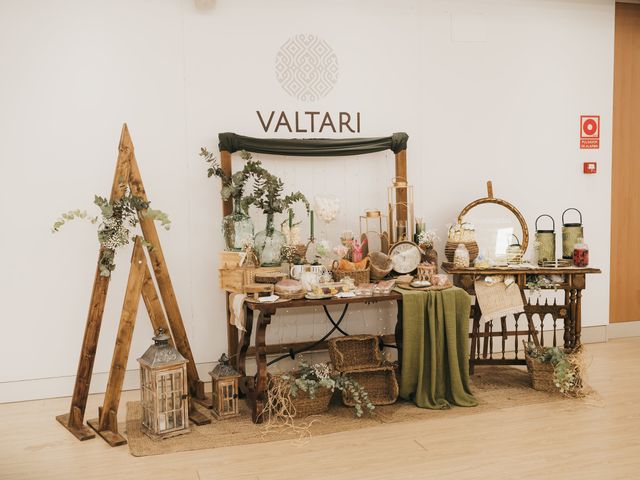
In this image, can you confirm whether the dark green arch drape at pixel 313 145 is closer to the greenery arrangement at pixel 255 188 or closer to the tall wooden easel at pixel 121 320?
the greenery arrangement at pixel 255 188

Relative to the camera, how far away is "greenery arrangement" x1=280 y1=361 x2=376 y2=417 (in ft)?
13.0

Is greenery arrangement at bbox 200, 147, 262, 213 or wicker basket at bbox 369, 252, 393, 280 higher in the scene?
greenery arrangement at bbox 200, 147, 262, 213

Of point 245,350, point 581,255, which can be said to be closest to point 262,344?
point 245,350

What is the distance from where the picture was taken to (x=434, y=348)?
4195mm

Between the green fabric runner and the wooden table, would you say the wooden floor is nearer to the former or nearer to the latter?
the green fabric runner

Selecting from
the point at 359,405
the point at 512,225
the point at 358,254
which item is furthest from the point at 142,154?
the point at 512,225

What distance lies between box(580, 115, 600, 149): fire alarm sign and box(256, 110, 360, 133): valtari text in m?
2.14

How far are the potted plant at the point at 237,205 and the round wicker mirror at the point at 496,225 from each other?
172 cm

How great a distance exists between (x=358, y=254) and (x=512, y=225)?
4.54 feet

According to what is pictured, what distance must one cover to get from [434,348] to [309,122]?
Answer: 198 centimetres

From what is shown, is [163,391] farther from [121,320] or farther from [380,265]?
[380,265]

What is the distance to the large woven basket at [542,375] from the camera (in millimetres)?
4488

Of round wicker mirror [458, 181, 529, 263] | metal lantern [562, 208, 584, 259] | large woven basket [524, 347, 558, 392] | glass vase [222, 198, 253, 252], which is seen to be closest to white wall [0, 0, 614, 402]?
round wicker mirror [458, 181, 529, 263]

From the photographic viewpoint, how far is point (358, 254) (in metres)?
4.55
